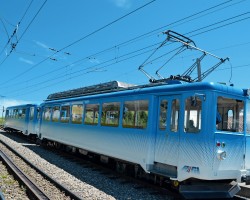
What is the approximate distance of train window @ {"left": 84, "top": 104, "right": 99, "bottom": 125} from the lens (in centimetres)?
1264

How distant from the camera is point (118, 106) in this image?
1117 centimetres

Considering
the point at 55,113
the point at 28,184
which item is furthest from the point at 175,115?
the point at 55,113

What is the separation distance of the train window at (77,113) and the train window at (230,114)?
6956mm

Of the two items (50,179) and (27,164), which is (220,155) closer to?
(50,179)

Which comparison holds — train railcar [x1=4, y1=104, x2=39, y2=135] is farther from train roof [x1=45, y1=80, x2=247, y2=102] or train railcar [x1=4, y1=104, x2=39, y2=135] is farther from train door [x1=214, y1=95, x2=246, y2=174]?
train door [x1=214, y1=95, x2=246, y2=174]

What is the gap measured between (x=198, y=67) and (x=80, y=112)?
5.34 m

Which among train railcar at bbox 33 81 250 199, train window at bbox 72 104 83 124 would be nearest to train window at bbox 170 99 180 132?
train railcar at bbox 33 81 250 199

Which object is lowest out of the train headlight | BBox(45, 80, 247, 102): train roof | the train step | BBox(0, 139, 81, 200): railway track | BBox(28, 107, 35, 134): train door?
BBox(0, 139, 81, 200): railway track

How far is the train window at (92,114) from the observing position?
12637 millimetres

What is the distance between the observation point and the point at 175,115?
8789 mm

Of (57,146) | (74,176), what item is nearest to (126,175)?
(74,176)

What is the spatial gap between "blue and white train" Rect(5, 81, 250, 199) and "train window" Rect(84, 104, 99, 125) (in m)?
0.82

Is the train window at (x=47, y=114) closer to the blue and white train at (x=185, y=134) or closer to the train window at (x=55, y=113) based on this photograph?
the train window at (x=55, y=113)

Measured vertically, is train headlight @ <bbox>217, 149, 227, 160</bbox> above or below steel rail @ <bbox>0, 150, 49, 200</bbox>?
above
